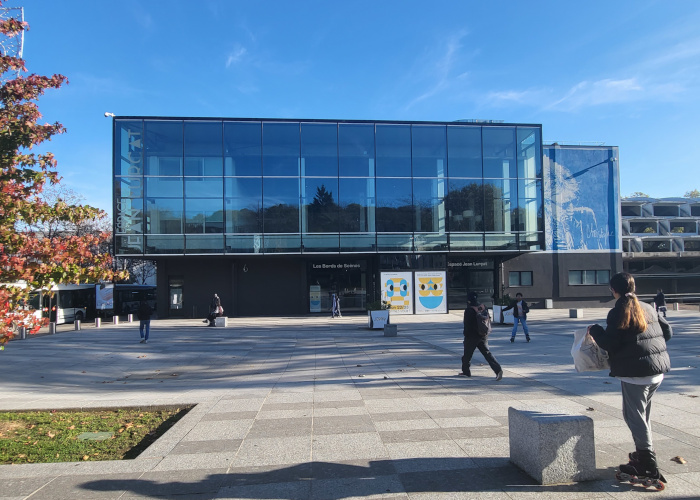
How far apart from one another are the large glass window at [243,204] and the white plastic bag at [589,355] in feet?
87.5

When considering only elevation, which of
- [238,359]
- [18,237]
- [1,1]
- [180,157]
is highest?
[180,157]

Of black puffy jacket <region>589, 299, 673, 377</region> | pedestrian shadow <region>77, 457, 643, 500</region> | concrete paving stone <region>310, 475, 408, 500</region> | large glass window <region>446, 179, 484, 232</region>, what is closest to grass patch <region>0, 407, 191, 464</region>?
pedestrian shadow <region>77, 457, 643, 500</region>

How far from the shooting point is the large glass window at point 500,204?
102 ft

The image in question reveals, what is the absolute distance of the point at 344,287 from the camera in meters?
33.0

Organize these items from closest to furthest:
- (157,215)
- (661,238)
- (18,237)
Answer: (18,237) < (157,215) < (661,238)

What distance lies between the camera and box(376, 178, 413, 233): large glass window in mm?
30531

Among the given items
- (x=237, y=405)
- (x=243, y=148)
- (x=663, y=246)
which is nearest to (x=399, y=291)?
(x=243, y=148)

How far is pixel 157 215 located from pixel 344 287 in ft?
43.1

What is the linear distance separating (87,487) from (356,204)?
2687 cm

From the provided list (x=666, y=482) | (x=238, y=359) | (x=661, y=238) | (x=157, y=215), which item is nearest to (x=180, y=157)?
(x=157, y=215)

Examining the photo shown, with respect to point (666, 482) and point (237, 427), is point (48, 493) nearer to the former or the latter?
point (237, 427)

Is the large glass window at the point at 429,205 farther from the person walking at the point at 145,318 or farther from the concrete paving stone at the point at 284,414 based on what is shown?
the concrete paving stone at the point at 284,414

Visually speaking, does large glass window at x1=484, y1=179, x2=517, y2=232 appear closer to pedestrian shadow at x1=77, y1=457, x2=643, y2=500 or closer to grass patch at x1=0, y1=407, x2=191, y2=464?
grass patch at x1=0, y1=407, x2=191, y2=464

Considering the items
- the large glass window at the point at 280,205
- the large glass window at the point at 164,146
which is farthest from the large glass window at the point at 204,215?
the large glass window at the point at 280,205
